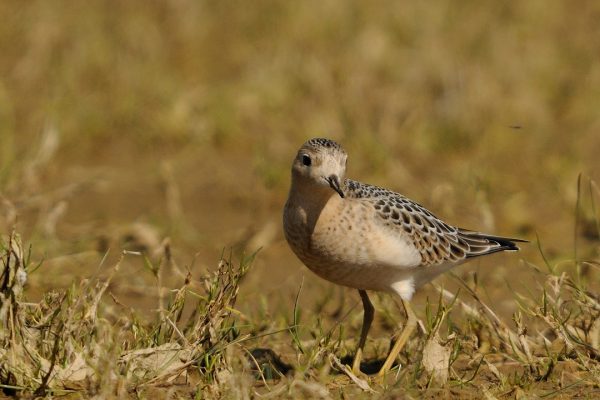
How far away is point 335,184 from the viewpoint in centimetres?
479

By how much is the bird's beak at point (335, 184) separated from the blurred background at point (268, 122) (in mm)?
1463

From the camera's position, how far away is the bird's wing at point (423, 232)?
5090 mm

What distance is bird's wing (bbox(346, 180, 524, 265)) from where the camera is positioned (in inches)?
200

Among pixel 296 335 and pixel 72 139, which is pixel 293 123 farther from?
pixel 296 335

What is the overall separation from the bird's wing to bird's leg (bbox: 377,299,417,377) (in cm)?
24

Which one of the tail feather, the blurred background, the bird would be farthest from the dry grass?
the blurred background

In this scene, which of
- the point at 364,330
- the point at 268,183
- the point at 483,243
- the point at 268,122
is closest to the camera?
the point at 364,330

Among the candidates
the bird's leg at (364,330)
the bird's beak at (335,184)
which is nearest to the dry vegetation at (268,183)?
the bird's leg at (364,330)

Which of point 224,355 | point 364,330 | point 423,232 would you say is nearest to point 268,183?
point 423,232

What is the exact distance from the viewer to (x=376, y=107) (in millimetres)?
8828

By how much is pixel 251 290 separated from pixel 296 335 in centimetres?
176

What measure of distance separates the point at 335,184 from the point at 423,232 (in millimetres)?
666

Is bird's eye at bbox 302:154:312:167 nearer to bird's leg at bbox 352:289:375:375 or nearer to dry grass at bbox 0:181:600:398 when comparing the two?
dry grass at bbox 0:181:600:398

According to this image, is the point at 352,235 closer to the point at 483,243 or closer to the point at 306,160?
the point at 306,160
